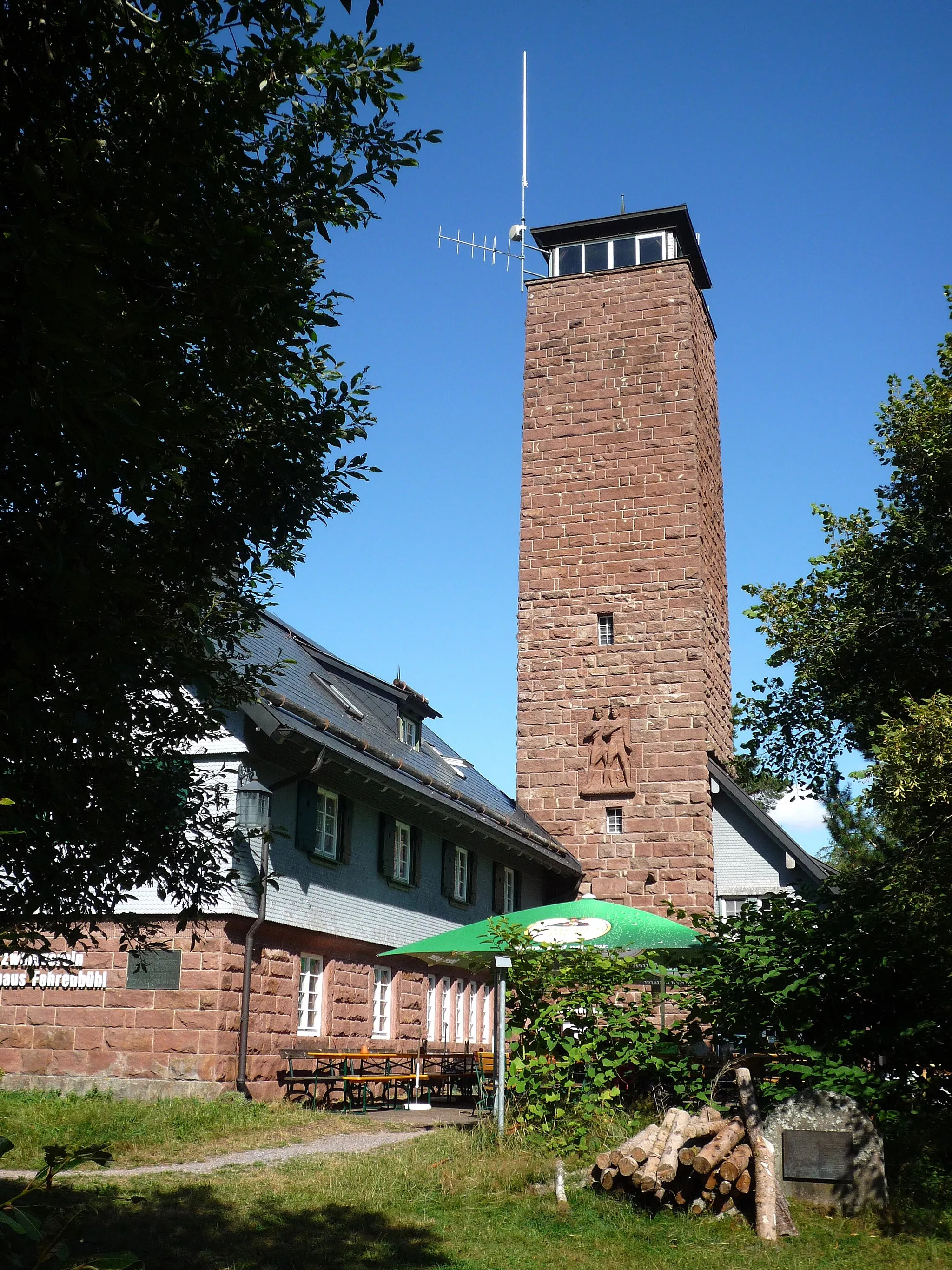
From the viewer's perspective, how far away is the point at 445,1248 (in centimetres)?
756

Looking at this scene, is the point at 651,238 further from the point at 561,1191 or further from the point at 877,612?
the point at 561,1191

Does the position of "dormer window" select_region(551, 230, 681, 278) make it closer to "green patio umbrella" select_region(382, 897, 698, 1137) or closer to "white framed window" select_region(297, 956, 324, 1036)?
"white framed window" select_region(297, 956, 324, 1036)

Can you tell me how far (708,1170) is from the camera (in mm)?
8359

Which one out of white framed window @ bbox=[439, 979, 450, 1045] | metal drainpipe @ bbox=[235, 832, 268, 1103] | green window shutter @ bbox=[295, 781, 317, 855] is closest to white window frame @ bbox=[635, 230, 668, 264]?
white framed window @ bbox=[439, 979, 450, 1045]

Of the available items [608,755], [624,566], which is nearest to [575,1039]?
[608,755]

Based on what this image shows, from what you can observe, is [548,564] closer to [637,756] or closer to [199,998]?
[637,756]

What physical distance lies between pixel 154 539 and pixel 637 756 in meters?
19.9

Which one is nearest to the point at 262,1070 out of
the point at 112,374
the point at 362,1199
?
the point at 362,1199

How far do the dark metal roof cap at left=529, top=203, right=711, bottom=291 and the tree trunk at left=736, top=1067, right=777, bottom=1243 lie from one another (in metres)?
22.6

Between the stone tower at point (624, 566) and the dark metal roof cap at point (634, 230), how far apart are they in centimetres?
5

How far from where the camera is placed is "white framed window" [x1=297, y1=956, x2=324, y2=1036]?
655 inches

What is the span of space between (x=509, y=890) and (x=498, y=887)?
58 centimetres

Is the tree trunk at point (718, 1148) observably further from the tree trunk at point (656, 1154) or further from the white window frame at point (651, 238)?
the white window frame at point (651, 238)

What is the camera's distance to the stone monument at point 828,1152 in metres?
8.56
